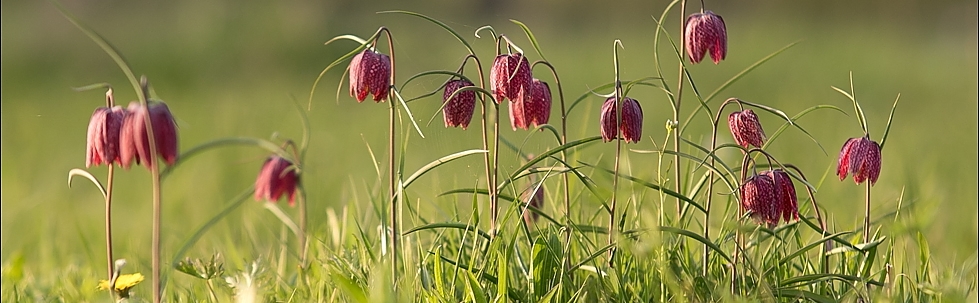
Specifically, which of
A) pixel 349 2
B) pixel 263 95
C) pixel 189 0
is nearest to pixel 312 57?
pixel 263 95

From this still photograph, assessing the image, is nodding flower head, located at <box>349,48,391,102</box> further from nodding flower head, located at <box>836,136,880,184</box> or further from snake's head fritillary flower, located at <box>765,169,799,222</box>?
nodding flower head, located at <box>836,136,880,184</box>

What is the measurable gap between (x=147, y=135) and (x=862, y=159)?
2.83 ft

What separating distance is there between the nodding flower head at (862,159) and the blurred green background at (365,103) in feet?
0.43

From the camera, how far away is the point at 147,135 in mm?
1013

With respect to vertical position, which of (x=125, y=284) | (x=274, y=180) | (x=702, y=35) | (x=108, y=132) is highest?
(x=702, y=35)

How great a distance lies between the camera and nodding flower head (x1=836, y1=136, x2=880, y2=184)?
1.33 m

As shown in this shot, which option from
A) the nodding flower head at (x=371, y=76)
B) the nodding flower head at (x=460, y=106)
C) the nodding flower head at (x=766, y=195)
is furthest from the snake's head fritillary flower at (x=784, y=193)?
the nodding flower head at (x=371, y=76)

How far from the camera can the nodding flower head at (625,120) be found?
50.6 inches

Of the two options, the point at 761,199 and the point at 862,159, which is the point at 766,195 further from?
the point at 862,159

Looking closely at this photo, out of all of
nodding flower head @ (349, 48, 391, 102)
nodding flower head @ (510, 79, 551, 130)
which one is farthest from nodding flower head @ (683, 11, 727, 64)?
nodding flower head @ (349, 48, 391, 102)

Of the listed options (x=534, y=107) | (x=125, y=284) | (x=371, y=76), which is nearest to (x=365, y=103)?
(x=125, y=284)

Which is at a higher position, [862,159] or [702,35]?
[702,35]

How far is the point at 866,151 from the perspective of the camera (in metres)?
1.33

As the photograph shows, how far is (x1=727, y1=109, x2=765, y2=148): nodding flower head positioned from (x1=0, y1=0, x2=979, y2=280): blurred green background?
288mm
